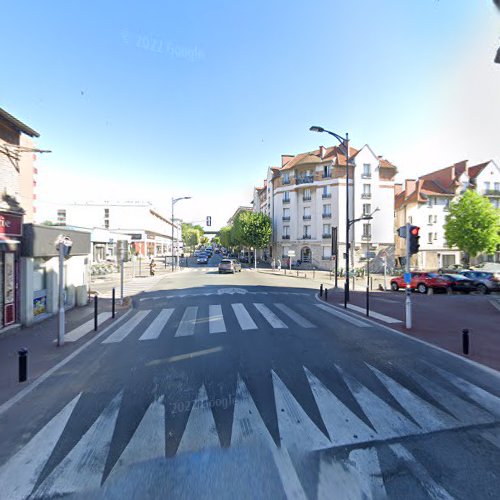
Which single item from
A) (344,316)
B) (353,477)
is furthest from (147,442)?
(344,316)

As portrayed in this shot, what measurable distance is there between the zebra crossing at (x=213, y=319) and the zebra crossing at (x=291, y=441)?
145 inches

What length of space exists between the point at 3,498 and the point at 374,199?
41288 mm

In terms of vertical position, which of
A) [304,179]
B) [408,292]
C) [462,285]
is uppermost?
[304,179]

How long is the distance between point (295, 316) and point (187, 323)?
393 cm

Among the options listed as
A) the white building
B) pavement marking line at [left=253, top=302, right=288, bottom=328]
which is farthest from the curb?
the white building

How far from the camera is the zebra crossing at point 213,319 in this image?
8.27 metres

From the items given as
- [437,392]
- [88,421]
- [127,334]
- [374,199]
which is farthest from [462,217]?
[88,421]

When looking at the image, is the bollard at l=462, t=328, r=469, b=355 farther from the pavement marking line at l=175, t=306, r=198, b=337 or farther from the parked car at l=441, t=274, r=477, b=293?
the parked car at l=441, t=274, r=477, b=293

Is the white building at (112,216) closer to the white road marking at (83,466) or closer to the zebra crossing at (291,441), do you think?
the zebra crossing at (291,441)

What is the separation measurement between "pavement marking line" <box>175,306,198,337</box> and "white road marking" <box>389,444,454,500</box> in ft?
19.0

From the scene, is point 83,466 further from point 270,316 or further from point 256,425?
point 270,316

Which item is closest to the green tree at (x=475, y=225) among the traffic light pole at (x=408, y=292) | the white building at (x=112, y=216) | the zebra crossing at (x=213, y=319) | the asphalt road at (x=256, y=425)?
the zebra crossing at (x=213, y=319)

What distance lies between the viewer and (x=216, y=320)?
9477 millimetres

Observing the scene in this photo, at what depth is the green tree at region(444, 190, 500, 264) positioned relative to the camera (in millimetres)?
30047
